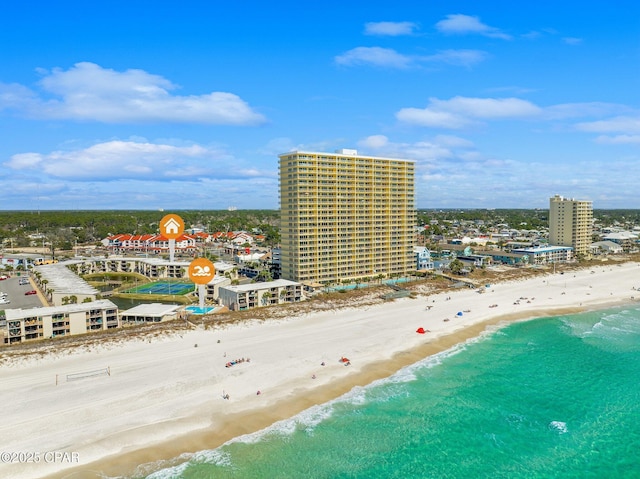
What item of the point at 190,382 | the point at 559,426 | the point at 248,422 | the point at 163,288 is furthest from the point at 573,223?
the point at 248,422

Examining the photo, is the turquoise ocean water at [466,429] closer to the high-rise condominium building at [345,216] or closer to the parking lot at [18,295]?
the high-rise condominium building at [345,216]

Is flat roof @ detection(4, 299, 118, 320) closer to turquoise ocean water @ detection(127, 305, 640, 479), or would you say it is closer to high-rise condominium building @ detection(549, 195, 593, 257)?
turquoise ocean water @ detection(127, 305, 640, 479)

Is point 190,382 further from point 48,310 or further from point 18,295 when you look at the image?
point 18,295

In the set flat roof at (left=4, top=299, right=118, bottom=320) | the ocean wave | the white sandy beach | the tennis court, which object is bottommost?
the ocean wave

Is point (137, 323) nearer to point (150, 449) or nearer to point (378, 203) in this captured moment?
point (150, 449)

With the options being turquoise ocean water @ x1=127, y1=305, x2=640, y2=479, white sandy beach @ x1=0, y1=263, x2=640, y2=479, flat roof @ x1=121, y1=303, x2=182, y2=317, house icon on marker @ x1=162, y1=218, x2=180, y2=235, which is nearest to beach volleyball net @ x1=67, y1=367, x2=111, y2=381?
white sandy beach @ x1=0, y1=263, x2=640, y2=479
